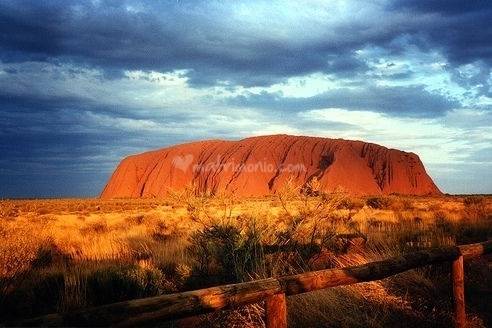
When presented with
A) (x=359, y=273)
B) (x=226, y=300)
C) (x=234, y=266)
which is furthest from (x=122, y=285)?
(x=226, y=300)

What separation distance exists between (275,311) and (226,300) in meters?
0.45

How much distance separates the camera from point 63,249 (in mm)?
11961

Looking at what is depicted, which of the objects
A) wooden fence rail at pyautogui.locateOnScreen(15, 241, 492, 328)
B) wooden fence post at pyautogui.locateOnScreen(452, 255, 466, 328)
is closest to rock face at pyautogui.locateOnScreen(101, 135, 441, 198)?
wooden fence post at pyautogui.locateOnScreen(452, 255, 466, 328)

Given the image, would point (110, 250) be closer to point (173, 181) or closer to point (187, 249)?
point (187, 249)

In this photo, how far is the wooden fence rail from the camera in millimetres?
2469

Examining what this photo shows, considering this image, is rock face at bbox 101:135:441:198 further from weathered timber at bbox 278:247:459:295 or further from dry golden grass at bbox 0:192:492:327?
weathered timber at bbox 278:247:459:295

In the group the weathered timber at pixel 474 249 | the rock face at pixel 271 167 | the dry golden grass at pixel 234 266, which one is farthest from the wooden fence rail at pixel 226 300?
the rock face at pixel 271 167

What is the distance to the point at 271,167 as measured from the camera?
96.9 meters

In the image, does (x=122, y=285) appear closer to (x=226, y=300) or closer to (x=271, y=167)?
(x=226, y=300)

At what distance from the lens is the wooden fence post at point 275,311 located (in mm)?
3266

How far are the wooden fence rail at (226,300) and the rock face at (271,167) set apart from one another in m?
78.3

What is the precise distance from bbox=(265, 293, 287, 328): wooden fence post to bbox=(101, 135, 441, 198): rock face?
79108 millimetres

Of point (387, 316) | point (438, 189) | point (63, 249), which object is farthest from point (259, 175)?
point (387, 316)

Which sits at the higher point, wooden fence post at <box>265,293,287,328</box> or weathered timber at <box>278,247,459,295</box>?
weathered timber at <box>278,247,459,295</box>
